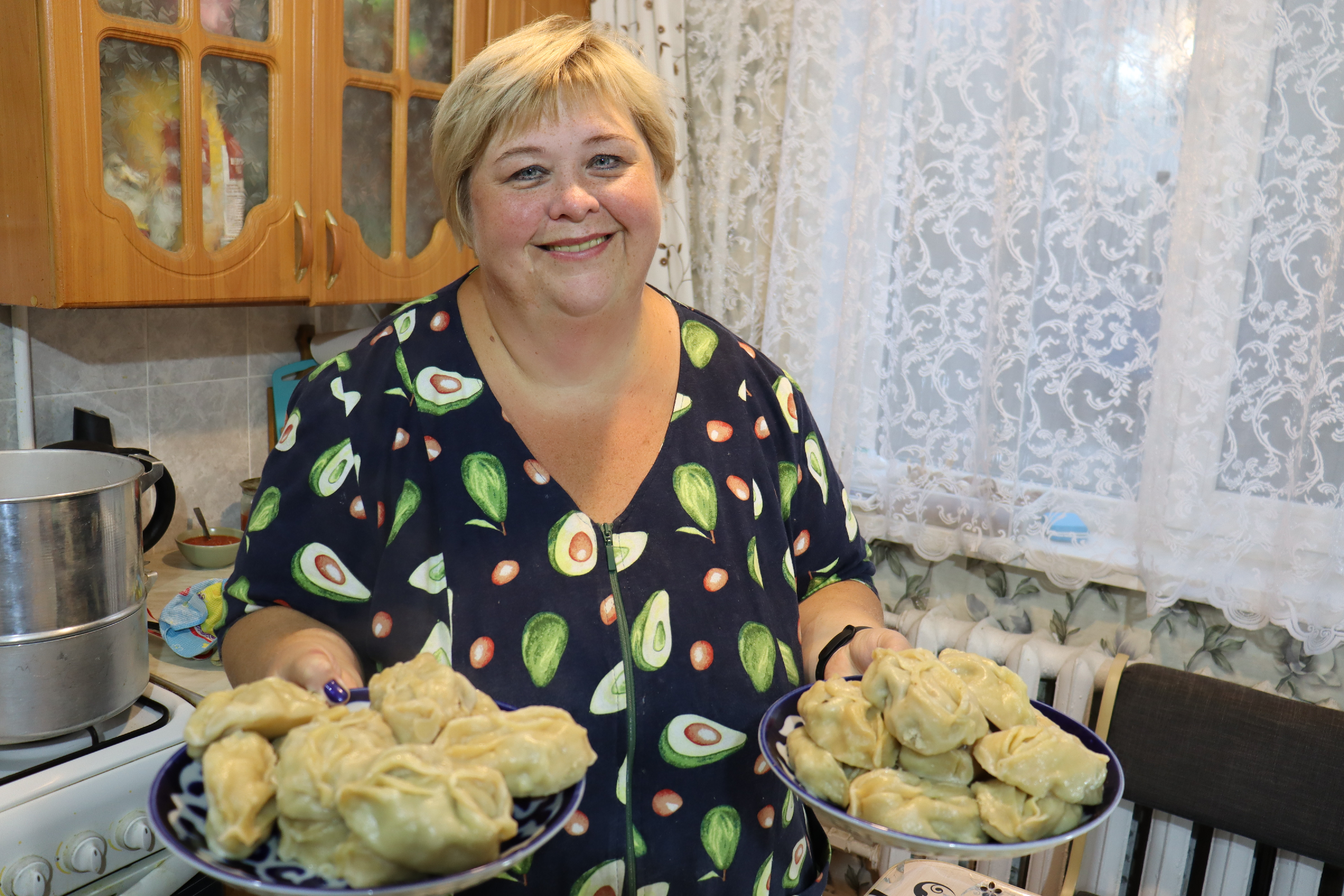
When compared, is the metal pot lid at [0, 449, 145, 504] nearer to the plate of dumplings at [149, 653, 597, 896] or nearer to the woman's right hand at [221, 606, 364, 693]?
the woman's right hand at [221, 606, 364, 693]

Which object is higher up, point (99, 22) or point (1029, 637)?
point (99, 22)

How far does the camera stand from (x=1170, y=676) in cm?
160

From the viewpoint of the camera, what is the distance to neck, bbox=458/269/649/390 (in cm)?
106

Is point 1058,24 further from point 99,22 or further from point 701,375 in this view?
point 99,22

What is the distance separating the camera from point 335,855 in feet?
2.12

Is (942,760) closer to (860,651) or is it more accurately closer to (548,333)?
(860,651)

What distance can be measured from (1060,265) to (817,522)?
2.78ft

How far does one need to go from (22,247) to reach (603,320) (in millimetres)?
888

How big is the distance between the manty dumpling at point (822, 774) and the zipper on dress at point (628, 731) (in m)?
0.20

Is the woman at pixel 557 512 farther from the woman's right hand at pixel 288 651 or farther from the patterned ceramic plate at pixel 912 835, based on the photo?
the patterned ceramic plate at pixel 912 835

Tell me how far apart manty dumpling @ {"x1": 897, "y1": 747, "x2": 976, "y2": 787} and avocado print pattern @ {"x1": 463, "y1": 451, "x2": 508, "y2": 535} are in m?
0.44

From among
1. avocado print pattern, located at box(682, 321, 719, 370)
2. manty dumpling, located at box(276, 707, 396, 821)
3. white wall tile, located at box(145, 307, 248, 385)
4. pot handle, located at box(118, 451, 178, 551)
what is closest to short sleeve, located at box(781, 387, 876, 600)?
avocado print pattern, located at box(682, 321, 719, 370)

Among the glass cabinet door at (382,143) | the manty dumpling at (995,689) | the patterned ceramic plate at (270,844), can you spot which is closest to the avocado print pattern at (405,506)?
the patterned ceramic plate at (270,844)

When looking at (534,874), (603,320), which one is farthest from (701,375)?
(534,874)
